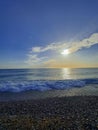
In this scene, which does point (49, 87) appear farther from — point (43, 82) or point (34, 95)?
point (34, 95)

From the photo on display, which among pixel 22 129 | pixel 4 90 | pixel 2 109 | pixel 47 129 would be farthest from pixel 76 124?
pixel 4 90

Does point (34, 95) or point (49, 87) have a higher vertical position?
point (49, 87)

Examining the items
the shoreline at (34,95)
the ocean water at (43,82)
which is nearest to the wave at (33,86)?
the ocean water at (43,82)

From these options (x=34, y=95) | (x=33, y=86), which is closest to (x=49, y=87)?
(x=33, y=86)

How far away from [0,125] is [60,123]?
2422 millimetres

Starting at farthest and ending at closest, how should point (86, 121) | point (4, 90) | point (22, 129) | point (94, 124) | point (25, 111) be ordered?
point (4, 90) → point (25, 111) → point (86, 121) → point (94, 124) → point (22, 129)

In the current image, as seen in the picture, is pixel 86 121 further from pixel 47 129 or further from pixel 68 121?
pixel 47 129

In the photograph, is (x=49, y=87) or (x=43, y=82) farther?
(x=43, y=82)

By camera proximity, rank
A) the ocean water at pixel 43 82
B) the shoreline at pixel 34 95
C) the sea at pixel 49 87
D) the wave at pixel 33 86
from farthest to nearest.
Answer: the ocean water at pixel 43 82, the wave at pixel 33 86, the sea at pixel 49 87, the shoreline at pixel 34 95

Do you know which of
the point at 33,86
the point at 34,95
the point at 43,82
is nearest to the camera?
the point at 34,95

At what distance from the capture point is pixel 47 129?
819 centimetres

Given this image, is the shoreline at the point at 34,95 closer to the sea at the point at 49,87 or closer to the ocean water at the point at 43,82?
the sea at the point at 49,87

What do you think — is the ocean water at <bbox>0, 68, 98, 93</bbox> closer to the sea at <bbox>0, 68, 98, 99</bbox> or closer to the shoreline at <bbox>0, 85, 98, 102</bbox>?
the sea at <bbox>0, 68, 98, 99</bbox>

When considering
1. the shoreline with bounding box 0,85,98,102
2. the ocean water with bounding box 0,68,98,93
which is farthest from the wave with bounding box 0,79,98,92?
the shoreline with bounding box 0,85,98,102
